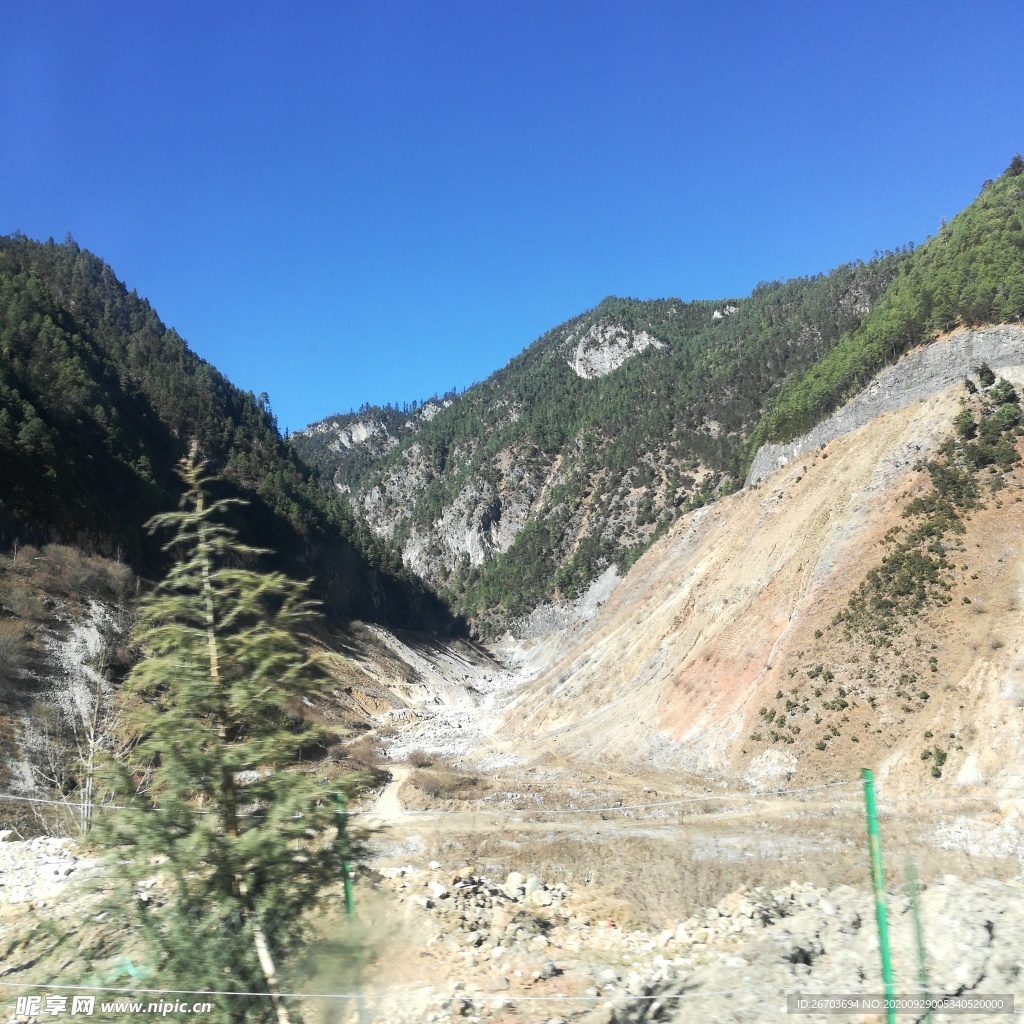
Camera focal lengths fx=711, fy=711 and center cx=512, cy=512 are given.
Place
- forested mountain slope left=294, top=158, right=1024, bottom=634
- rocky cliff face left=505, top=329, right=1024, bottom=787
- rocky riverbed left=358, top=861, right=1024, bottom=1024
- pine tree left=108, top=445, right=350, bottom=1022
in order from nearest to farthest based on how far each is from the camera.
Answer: pine tree left=108, top=445, right=350, bottom=1022 → rocky riverbed left=358, top=861, right=1024, bottom=1024 → rocky cliff face left=505, top=329, right=1024, bottom=787 → forested mountain slope left=294, top=158, right=1024, bottom=634

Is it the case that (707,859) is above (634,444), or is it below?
below

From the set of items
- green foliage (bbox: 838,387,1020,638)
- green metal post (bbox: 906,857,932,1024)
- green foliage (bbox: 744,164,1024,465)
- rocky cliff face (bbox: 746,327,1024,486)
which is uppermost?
green foliage (bbox: 744,164,1024,465)

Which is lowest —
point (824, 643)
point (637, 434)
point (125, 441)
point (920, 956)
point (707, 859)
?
point (707, 859)

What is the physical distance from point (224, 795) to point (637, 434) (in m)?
129

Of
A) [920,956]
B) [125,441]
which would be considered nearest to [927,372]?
[920,956]

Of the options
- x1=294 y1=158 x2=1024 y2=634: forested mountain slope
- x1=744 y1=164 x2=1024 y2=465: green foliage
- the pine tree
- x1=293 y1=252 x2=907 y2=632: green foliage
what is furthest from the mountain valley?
x1=293 y1=252 x2=907 y2=632: green foliage

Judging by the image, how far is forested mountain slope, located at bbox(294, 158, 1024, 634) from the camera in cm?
5325

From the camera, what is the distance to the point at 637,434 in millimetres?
131750

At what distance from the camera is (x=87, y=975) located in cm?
631

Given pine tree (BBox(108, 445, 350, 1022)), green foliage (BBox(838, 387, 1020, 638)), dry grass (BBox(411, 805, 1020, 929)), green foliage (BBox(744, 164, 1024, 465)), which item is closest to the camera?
pine tree (BBox(108, 445, 350, 1022))

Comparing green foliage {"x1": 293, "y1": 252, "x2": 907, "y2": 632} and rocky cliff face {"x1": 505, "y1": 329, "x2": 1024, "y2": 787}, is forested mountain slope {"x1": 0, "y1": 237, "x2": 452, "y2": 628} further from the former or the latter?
rocky cliff face {"x1": 505, "y1": 329, "x2": 1024, "y2": 787}

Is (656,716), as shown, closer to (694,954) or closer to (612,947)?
(612,947)

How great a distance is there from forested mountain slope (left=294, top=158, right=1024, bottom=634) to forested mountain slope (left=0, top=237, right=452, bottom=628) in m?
28.6

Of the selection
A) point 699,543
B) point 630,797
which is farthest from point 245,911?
point 699,543
